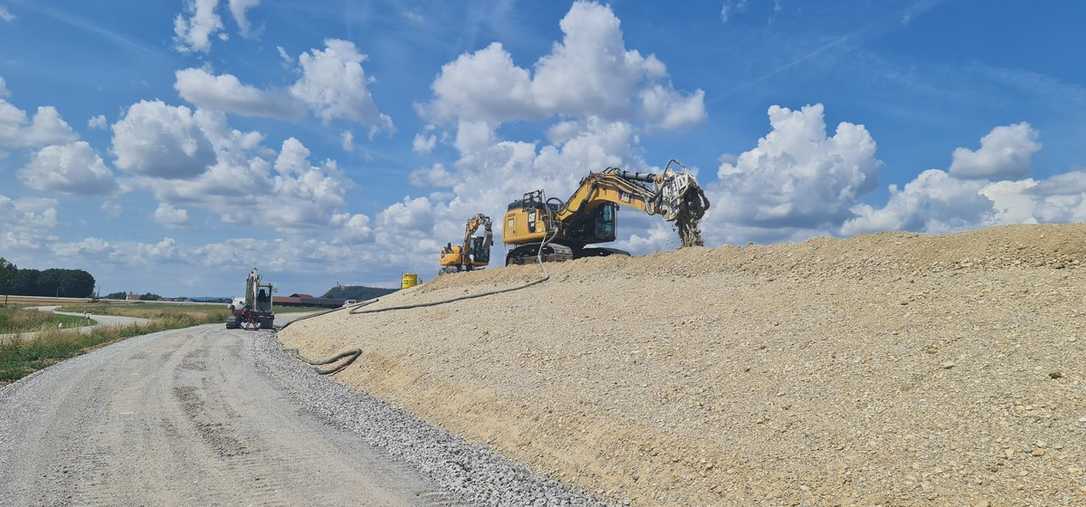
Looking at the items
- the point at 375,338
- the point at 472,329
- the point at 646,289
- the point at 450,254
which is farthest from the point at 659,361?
the point at 450,254

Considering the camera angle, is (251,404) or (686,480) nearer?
(686,480)

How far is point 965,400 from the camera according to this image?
7594 millimetres

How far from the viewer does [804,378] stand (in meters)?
9.15

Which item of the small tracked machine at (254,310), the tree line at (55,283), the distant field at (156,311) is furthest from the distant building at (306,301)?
the tree line at (55,283)

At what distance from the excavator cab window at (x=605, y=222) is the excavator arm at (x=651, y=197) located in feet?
2.19

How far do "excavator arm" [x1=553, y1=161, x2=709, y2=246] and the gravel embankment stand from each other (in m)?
10.9

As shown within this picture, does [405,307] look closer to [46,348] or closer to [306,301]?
[46,348]

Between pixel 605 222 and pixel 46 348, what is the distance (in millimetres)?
20077

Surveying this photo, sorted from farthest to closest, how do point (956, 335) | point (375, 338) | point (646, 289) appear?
point (375, 338), point (646, 289), point (956, 335)

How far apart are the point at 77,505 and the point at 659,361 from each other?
7728mm

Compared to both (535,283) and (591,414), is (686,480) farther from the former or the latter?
(535,283)

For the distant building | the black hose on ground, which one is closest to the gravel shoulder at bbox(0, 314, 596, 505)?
the black hose on ground

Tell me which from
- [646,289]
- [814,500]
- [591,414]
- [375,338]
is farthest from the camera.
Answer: [375,338]

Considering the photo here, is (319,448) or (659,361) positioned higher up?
(659,361)
